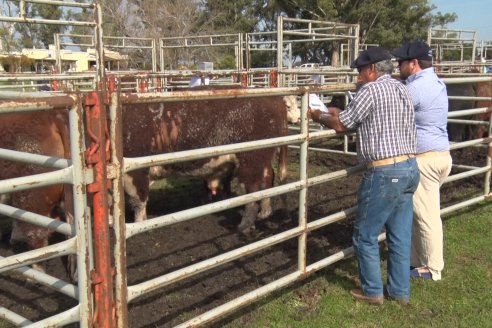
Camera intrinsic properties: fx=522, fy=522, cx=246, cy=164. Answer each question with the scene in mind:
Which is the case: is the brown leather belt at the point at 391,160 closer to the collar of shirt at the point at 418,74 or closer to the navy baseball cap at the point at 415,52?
the collar of shirt at the point at 418,74

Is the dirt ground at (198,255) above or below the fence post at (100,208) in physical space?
below

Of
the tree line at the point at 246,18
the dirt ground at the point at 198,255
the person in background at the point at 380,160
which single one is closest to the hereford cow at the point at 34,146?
the dirt ground at the point at 198,255

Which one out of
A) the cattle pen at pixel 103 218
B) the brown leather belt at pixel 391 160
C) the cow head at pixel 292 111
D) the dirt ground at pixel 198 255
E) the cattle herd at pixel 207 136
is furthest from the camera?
the cow head at pixel 292 111

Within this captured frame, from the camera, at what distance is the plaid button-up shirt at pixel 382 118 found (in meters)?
3.53

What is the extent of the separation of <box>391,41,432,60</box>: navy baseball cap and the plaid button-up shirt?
1.96 ft

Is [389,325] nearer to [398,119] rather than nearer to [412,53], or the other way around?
[398,119]

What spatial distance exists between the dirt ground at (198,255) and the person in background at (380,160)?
0.85m

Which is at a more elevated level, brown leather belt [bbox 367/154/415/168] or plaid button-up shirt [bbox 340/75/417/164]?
plaid button-up shirt [bbox 340/75/417/164]

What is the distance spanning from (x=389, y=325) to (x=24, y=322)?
2388 millimetres

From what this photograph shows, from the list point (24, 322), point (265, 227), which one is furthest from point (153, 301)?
point (265, 227)

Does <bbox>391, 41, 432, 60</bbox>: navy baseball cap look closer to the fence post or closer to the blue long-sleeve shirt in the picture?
the blue long-sleeve shirt

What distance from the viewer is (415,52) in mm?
4148

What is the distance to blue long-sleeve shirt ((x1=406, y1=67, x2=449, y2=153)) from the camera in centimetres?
405

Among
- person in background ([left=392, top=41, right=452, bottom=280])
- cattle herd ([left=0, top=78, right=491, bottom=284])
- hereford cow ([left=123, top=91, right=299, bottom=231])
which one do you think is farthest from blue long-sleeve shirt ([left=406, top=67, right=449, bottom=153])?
hereford cow ([left=123, top=91, right=299, bottom=231])
